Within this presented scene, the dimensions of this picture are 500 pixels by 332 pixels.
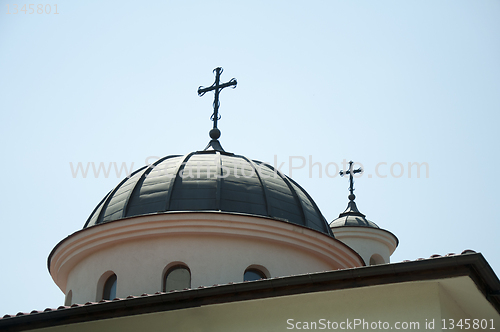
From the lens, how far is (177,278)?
43.6ft

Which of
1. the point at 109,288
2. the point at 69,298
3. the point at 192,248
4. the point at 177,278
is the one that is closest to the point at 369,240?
the point at 192,248

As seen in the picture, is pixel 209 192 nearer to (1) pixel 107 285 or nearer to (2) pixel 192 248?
(2) pixel 192 248

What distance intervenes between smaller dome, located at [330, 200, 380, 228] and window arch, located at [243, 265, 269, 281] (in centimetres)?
719

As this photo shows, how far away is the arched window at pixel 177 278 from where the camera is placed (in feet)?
43.3

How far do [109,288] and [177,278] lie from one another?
4.82 feet

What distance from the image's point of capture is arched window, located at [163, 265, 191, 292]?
520 inches

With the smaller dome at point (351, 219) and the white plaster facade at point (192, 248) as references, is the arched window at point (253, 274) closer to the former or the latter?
the white plaster facade at point (192, 248)

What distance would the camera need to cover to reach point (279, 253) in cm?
1379

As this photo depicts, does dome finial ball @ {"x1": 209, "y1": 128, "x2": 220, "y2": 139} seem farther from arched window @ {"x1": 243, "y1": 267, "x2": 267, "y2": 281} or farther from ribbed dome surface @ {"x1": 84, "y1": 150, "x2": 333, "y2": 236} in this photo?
arched window @ {"x1": 243, "y1": 267, "x2": 267, "y2": 281}

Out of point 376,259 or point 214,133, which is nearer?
point 214,133

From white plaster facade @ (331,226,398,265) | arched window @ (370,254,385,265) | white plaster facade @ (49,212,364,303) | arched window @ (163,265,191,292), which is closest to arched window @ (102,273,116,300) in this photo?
white plaster facade @ (49,212,364,303)

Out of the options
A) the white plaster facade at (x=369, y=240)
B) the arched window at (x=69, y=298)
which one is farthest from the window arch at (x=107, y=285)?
the white plaster facade at (x=369, y=240)

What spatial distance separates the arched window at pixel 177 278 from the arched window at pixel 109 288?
113 cm

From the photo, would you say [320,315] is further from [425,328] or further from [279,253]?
[279,253]
